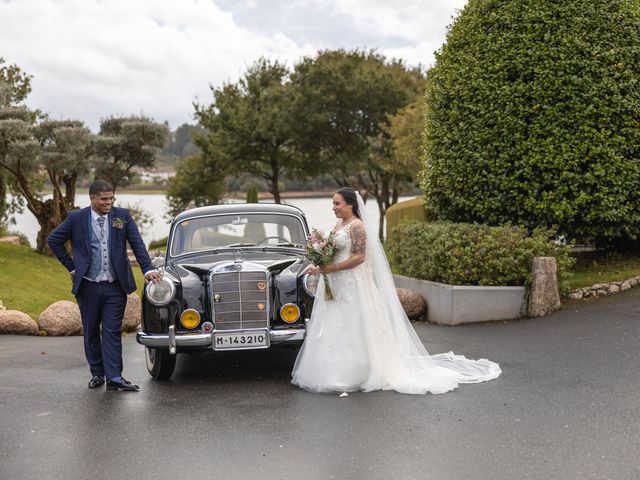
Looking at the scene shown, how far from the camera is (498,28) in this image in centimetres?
1166

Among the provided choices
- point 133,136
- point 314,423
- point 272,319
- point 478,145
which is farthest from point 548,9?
point 133,136

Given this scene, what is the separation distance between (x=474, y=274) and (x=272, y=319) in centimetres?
405

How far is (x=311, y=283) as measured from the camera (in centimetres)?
748

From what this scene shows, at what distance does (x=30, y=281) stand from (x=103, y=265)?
9.59m

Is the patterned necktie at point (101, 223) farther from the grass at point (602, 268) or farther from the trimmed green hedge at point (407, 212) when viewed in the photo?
the trimmed green hedge at point (407, 212)

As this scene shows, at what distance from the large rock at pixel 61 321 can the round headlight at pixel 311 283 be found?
17.4ft

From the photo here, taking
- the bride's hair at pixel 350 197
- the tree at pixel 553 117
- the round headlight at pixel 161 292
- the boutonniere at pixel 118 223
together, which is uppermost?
the tree at pixel 553 117

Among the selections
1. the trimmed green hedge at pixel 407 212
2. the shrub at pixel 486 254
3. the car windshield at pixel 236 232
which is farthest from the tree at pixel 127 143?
the car windshield at pixel 236 232

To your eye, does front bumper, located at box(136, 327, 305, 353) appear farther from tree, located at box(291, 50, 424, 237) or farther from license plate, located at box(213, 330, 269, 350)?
tree, located at box(291, 50, 424, 237)

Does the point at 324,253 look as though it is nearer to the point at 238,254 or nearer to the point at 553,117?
the point at 238,254

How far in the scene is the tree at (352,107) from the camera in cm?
3591

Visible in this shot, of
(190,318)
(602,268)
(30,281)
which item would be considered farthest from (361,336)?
(30,281)

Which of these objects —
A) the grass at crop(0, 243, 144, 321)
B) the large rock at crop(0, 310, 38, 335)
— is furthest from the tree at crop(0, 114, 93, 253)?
the large rock at crop(0, 310, 38, 335)

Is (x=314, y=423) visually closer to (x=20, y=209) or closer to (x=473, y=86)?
(x=473, y=86)
